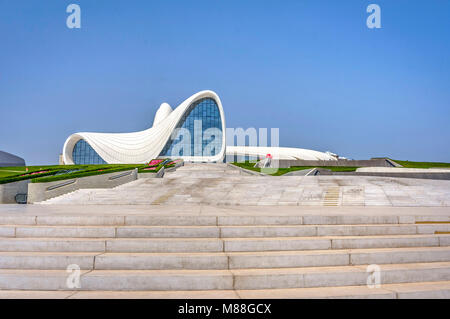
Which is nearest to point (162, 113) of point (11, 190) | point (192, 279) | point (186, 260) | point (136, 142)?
point (136, 142)

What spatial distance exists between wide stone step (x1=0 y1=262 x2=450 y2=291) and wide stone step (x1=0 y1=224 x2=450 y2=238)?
0.85 m

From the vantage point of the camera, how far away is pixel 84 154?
151ft

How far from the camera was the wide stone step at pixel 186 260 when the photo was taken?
13.1 ft

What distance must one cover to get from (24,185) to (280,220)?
11379 mm

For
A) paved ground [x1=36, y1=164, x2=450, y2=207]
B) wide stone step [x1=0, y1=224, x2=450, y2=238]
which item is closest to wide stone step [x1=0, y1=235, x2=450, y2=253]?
wide stone step [x1=0, y1=224, x2=450, y2=238]

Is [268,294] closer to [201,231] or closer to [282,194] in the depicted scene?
[201,231]

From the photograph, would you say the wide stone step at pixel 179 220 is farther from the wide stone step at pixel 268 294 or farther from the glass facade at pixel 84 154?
the glass facade at pixel 84 154

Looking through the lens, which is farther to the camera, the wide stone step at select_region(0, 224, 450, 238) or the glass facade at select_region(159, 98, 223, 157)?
the glass facade at select_region(159, 98, 223, 157)

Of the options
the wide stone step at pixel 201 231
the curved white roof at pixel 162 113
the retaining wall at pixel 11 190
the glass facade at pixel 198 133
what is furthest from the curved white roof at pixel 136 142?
the wide stone step at pixel 201 231

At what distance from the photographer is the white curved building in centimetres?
4469

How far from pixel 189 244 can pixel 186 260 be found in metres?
0.37

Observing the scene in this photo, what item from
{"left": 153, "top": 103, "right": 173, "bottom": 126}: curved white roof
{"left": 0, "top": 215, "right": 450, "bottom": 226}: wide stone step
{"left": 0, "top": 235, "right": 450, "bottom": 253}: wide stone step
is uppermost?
{"left": 153, "top": 103, "right": 173, "bottom": 126}: curved white roof

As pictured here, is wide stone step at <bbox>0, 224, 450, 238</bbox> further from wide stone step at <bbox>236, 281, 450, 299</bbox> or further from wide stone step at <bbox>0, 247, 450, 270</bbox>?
wide stone step at <bbox>236, 281, 450, 299</bbox>
